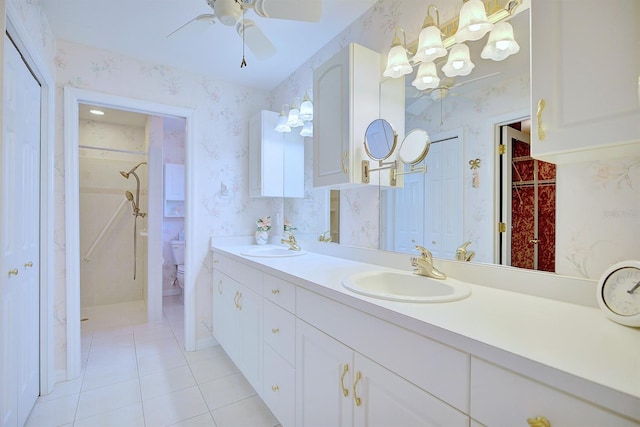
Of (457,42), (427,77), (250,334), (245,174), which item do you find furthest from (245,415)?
(457,42)

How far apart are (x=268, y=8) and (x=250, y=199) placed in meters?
1.79

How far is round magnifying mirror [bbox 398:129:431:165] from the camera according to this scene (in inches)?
54.2

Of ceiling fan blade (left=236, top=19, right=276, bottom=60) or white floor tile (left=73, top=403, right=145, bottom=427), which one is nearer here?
ceiling fan blade (left=236, top=19, right=276, bottom=60)

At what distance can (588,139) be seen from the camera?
→ 0.76 metres

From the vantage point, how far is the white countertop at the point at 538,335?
512mm

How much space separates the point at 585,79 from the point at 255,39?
139 centimetres

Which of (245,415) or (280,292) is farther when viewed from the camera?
(245,415)

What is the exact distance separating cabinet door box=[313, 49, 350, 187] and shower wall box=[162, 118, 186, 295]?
10.1 ft

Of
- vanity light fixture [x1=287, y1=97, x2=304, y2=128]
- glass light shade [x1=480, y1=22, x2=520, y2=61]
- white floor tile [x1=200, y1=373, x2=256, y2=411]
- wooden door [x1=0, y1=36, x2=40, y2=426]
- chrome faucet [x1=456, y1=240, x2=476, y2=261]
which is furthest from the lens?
vanity light fixture [x1=287, y1=97, x2=304, y2=128]

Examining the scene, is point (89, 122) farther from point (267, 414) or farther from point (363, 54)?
point (267, 414)

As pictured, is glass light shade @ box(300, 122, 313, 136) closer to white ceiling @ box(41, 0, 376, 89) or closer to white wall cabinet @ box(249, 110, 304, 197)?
white wall cabinet @ box(249, 110, 304, 197)

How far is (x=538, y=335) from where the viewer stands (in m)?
0.69

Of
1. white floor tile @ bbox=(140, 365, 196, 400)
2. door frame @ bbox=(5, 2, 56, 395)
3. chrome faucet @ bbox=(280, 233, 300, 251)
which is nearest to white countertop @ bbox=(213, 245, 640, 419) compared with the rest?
chrome faucet @ bbox=(280, 233, 300, 251)

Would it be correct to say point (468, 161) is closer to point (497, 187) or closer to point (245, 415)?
point (497, 187)
